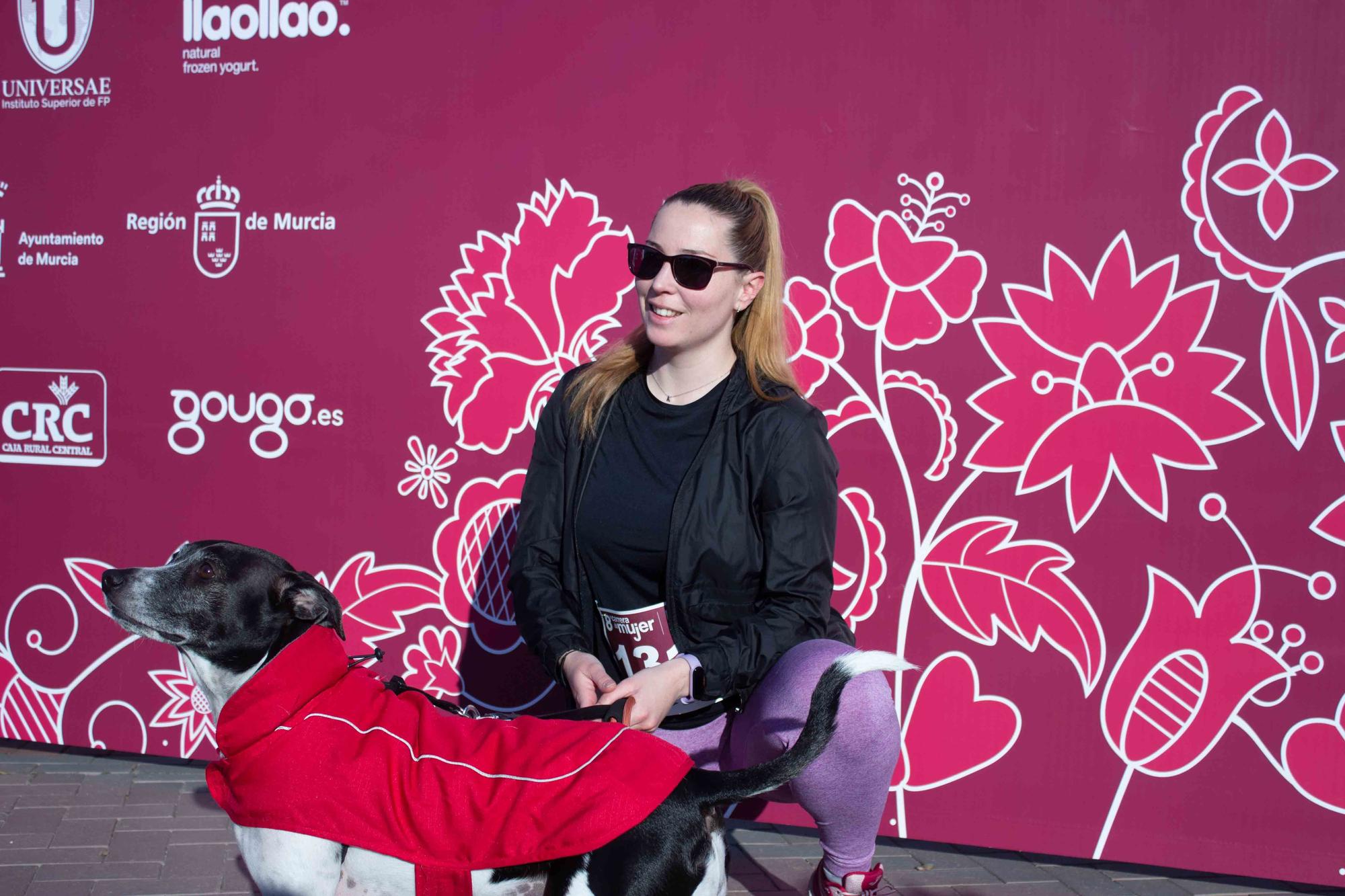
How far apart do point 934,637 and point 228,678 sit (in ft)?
6.67

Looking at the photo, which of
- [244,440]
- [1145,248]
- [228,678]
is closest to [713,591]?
[228,678]

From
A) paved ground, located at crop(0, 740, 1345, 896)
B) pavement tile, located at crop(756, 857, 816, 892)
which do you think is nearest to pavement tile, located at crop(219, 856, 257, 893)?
paved ground, located at crop(0, 740, 1345, 896)

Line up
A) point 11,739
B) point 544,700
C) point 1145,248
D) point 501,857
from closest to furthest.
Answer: point 501,857 → point 1145,248 → point 544,700 → point 11,739

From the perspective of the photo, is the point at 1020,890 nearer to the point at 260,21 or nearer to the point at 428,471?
the point at 428,471

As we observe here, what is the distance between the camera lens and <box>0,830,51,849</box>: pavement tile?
3273 millimetres

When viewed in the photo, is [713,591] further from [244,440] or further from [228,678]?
[244,440]

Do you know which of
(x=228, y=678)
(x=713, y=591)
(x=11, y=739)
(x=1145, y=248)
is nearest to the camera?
(x=228, y=678)

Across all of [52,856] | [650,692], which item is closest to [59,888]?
[52,856]

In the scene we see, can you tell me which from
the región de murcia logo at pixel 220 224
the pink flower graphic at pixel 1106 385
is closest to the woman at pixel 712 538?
the pink flower graphic at pixel 1106 385

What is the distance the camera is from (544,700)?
366 cm

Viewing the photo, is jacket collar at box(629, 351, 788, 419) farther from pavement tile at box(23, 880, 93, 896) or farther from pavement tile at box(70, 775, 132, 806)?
pavement tile at box(70, 775, 132, 806)

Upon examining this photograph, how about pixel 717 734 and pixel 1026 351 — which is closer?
pixel 717 734

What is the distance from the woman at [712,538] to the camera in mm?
2447

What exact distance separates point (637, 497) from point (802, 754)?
0.77 m
